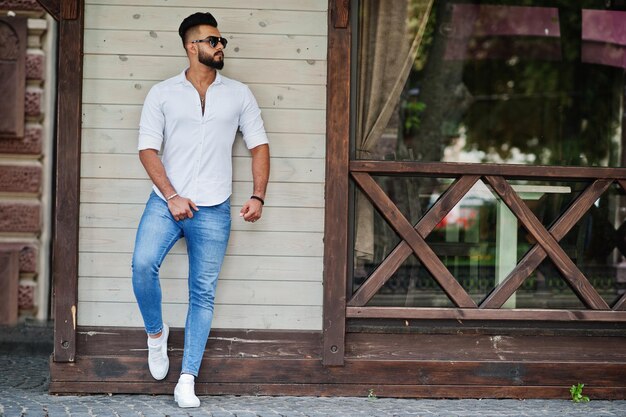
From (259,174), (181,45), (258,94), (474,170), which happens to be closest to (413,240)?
(474,170)

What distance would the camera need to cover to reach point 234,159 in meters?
5.55

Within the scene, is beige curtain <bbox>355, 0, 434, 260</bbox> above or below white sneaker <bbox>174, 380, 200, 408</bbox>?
above

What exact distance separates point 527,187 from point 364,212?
1.00m

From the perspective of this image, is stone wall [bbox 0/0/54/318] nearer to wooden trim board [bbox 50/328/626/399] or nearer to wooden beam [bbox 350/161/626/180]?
wooden trim board [bbox 50/328/626/399]

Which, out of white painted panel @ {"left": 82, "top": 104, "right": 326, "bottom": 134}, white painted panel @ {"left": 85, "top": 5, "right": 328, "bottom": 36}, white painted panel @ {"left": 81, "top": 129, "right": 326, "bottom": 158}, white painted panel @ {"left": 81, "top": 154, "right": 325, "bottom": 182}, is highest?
white painted panel @ {"left": 85, "top": 5, "right": 328, "bottom": 36}

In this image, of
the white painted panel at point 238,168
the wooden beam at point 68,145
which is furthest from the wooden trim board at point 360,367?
the white painted panel at point 238,168

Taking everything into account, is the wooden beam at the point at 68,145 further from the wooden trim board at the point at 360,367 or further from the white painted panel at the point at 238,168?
the wooden trim board at the point at 360,367

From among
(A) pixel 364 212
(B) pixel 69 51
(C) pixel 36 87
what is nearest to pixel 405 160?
(A) pixel 364 212

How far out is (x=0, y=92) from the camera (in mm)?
7977

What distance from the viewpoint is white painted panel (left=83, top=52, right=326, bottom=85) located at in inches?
217

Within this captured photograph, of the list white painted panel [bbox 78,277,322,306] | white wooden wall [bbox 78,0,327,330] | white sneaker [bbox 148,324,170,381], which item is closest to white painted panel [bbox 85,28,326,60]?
white wooden wall [bbox 78,0,327,330]

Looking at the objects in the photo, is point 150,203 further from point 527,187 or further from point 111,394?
point 527,187

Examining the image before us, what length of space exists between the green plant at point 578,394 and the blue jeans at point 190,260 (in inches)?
85.1

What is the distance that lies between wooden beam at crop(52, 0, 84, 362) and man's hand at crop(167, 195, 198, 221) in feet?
2.28
